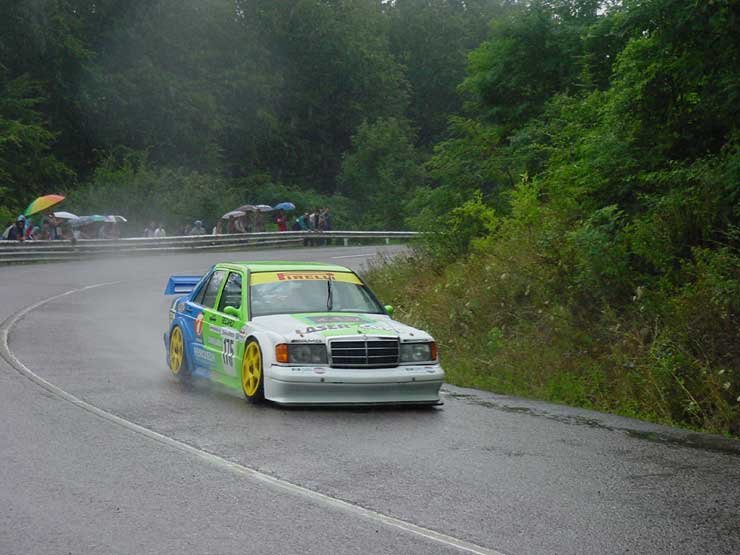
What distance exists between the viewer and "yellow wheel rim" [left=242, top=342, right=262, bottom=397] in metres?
11.9

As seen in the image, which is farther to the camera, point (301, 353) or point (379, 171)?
point (379, 171)

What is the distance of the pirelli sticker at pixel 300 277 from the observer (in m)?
13.2

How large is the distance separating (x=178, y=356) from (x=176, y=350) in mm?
134

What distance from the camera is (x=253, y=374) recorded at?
12.0m

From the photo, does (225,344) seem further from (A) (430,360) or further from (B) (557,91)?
(B) (557,91)

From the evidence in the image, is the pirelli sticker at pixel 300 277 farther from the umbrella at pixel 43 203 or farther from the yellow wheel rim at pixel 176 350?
the umbrella at pixel 43 203

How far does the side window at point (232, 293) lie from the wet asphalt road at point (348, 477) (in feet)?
3.16

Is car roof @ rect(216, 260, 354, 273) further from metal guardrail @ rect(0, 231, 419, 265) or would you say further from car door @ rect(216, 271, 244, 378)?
metal guardrail @ rect(0, 231, 419, 265)

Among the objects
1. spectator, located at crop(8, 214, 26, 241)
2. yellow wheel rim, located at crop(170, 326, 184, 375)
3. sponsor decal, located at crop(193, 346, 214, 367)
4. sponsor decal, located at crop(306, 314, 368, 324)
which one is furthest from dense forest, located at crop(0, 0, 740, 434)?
spectator, located at crop(8, 214, 26, 241)

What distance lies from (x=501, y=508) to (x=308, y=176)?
8277 centimetres

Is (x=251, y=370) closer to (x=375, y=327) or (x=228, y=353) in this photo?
(x=228, y=353)

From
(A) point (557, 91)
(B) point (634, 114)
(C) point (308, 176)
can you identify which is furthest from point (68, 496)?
(C) point (308, 176)

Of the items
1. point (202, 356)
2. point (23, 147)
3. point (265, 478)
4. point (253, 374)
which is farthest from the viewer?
point (23, 147)

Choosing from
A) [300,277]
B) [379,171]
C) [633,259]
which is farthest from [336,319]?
[379,171]
